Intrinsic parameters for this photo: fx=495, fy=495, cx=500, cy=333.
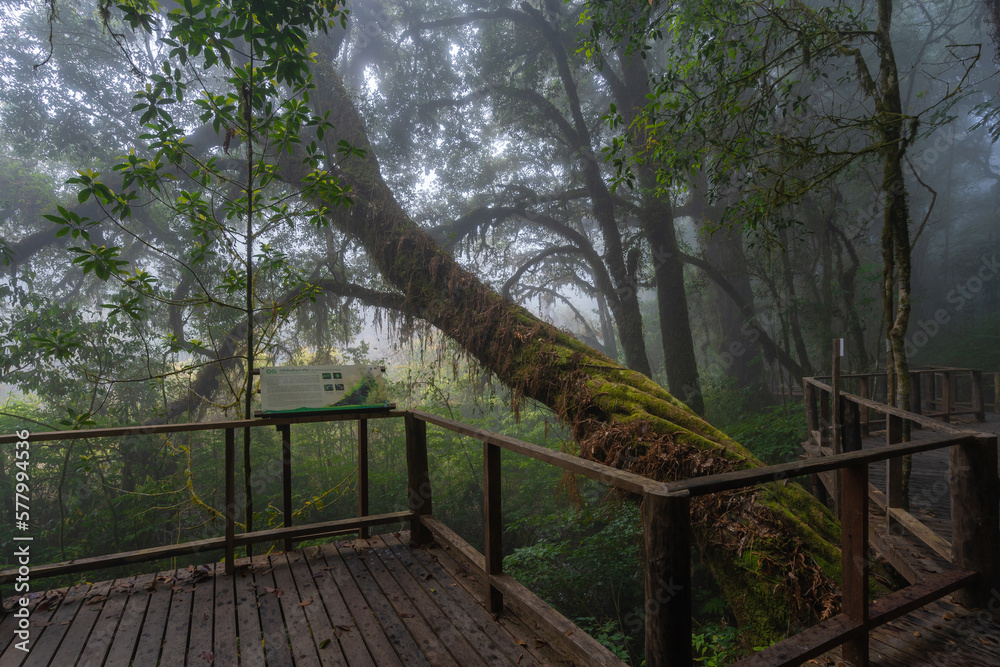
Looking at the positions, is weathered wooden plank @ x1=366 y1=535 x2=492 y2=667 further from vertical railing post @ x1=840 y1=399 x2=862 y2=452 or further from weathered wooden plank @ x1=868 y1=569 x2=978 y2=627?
vertical railing post @ x1=840 y1=399 x2=862 y2=452

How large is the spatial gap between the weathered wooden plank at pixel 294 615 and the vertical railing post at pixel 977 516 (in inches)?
138

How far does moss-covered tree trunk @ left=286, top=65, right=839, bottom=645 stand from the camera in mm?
3434

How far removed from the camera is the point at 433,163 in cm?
1471

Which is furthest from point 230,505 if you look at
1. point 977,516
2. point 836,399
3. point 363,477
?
point 836,399

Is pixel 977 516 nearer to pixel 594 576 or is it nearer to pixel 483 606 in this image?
pixel 483 606

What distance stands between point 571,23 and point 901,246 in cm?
987

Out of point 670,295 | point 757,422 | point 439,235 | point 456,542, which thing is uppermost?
point 439,235

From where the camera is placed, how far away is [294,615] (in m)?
2.78

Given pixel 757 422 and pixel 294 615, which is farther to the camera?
pixel 757 422

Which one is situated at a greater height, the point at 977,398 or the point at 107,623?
the point at 977,398

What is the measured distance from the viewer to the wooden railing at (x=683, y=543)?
1.58m

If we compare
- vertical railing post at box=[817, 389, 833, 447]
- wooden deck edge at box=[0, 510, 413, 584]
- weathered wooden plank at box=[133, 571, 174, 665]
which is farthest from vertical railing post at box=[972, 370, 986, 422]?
weathered wooden plank at box=[133, 571, 174, 665]

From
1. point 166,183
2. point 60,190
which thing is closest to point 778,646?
point 166,183

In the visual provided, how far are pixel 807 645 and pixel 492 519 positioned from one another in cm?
148
